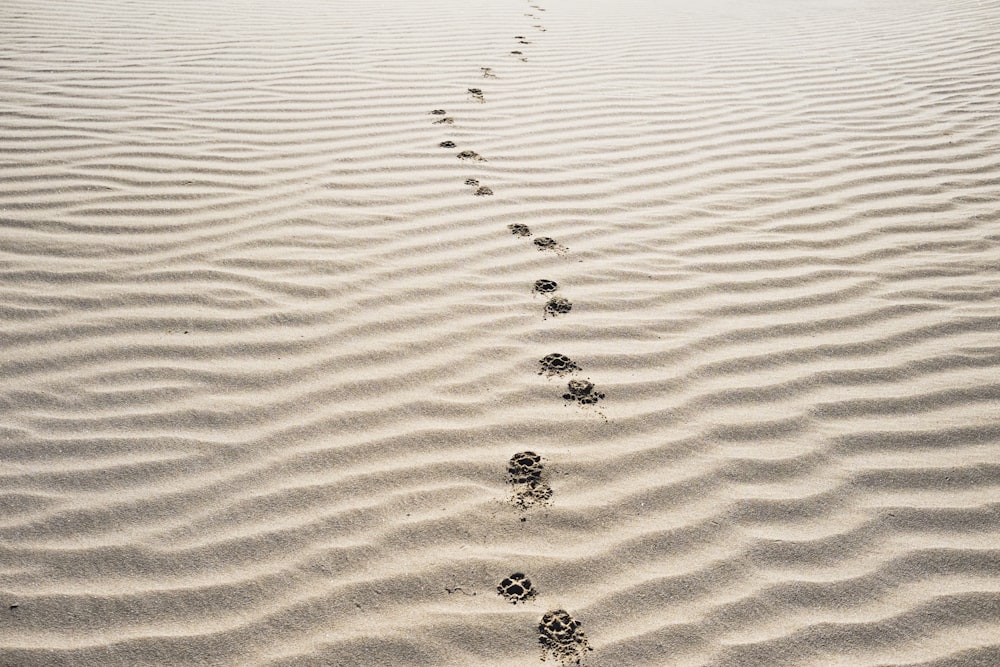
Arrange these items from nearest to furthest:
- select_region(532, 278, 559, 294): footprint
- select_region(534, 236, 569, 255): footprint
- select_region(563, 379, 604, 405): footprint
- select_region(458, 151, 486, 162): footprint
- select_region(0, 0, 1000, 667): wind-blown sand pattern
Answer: select_region(0, 0, 1000, 667): wind-blown sand pattern < select_region(563, 379, 604, 405): footprint < select_region(532, 278, 559, 294): footprint < select_region(534, 236, 569, 255): footprint < select_region(458, 151, 486, 162): footprint

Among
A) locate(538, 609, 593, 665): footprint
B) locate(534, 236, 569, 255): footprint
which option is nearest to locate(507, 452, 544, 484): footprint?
locate(538, 609, 593, 665): footprint

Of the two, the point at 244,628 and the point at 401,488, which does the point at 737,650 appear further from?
the point at 244,628

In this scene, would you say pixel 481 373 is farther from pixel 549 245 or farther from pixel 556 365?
pixel 549 245

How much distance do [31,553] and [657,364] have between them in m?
1.89

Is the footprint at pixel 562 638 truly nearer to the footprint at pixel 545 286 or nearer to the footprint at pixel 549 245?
the footprint at pixel 545 286

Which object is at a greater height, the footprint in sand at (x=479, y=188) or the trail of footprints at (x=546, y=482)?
the footprint in sand at (x=479, y=188)

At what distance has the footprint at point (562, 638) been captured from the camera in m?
1.62

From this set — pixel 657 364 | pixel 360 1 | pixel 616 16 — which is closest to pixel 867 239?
pixel 657 364

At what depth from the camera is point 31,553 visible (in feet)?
5.94

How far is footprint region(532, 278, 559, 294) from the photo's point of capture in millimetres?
2816

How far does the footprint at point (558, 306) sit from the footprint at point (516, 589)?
115 cm

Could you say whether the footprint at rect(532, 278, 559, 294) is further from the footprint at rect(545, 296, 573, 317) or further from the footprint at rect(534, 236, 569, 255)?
the footprint at rect(534, 236, 569, 255)

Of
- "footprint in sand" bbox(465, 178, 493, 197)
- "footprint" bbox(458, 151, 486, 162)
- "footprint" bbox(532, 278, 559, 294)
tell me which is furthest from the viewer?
"footprint" bbox(458, 151, 486, 162)

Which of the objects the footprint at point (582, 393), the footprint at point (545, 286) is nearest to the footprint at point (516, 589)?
the footprint at point (582, 393)
